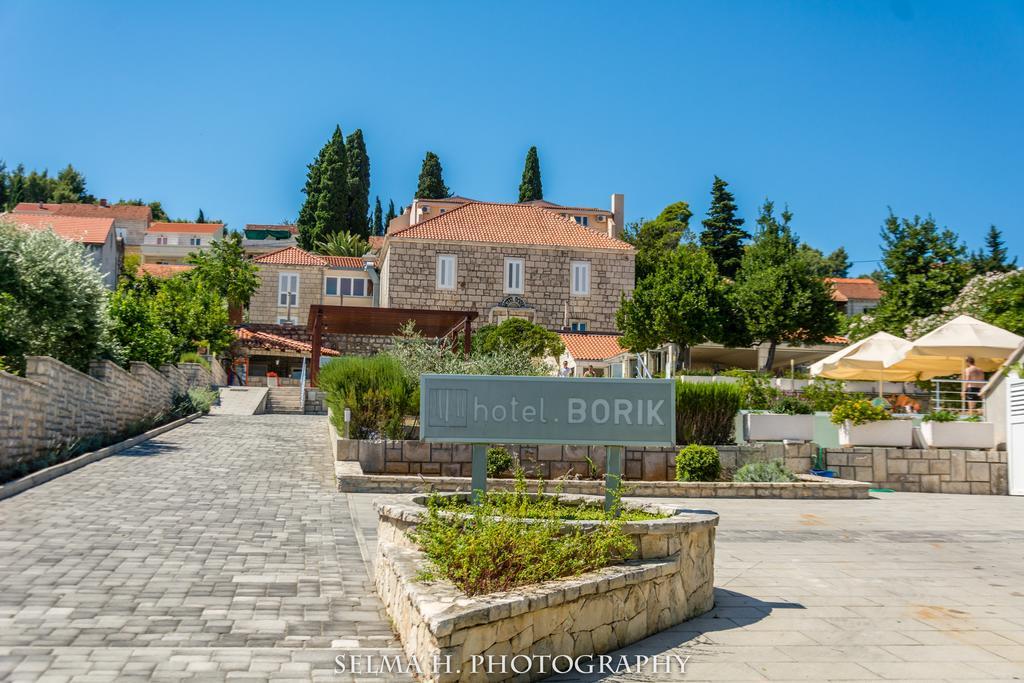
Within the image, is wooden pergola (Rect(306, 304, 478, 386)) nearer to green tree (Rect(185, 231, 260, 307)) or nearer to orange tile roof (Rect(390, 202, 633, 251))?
orange tile roof (Rect(390, 202, 633, 251))

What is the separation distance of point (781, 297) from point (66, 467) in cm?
3144

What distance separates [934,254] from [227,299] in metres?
38.4

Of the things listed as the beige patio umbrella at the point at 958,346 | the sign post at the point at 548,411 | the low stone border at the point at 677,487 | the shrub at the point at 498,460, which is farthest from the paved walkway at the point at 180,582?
the beige patio umbrella at the point at 958,346

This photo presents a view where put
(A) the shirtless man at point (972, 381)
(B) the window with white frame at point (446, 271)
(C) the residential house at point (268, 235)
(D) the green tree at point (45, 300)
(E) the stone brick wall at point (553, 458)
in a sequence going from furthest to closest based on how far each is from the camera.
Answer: (C) the residential house at point (268, 235), (B) the window with white frame at point (446, 271), (A) the shirtless man at point (972, 381), (D) the green tree at point (45, 300), (E) the stone brick wall at point (553, 458)

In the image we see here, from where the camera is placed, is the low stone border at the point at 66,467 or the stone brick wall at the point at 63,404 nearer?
the low stone border at the point at 66,467

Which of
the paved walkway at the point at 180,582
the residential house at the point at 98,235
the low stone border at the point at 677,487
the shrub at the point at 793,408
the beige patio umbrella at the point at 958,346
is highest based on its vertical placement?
the residential house at the point at 98,235

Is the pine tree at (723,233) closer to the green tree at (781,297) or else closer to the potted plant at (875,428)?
the green tree at (781,297)

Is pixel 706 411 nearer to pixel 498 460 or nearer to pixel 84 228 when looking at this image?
pixel 498 460

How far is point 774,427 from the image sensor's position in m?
15.4

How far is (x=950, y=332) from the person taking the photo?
1969 centimetres

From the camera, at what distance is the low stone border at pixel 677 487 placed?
12.5m

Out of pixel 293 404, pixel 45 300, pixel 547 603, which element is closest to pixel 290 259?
pixel 293 404

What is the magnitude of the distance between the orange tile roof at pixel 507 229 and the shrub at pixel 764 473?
1320 inches

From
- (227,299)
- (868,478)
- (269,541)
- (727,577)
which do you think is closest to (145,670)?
(269,541)
